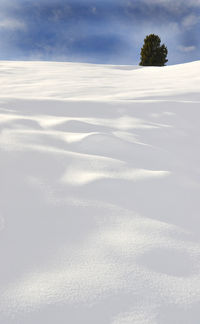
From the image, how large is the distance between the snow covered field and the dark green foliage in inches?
548

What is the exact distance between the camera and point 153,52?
47.9 ft

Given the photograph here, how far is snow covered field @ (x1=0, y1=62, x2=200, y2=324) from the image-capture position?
0.61 m

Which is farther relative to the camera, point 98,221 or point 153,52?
point 153,52

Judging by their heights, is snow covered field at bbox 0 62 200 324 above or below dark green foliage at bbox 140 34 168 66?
below

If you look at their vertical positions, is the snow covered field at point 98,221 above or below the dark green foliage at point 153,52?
below

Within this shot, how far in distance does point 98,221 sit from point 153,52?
15048mm

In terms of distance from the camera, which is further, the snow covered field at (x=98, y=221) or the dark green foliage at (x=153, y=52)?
the dark green foliage at (x=153, y=52)

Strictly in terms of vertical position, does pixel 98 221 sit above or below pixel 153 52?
below

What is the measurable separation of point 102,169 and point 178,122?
769 millimetres

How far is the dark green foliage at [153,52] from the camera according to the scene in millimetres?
14570

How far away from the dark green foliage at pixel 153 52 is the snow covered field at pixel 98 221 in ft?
45.7

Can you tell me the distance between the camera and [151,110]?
72.6 inches

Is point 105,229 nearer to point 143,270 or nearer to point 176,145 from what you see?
point 143,270

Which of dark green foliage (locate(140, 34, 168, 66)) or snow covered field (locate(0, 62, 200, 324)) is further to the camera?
dark green foliage (locate(140, 34, 168, 66))
